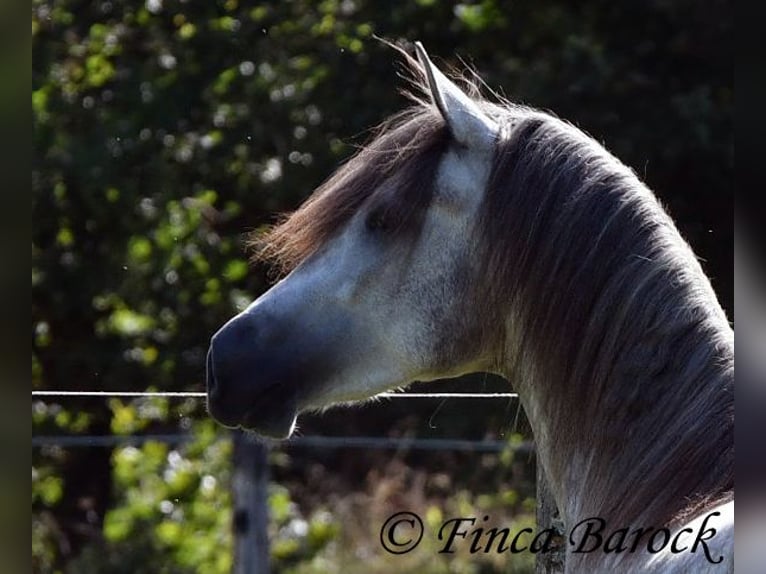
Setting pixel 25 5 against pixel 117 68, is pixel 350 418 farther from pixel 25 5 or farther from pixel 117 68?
pixel 25 5

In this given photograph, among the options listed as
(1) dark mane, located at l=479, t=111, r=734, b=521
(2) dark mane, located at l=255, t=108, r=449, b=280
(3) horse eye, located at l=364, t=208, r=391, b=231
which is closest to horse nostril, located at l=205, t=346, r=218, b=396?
(2) dark mane, located at l=255, t=108, r=449, b=280

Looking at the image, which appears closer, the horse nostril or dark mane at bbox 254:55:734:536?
dark mane at bbox 254:55:734:536

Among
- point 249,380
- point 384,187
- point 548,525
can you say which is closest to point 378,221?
point 384,187

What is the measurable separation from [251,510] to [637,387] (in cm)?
294

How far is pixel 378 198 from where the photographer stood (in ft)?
5.98

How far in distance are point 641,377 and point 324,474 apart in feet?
17.8

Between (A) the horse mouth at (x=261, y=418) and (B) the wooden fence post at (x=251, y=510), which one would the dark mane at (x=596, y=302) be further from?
(B) the wooden fence post at (x=251, y=510)

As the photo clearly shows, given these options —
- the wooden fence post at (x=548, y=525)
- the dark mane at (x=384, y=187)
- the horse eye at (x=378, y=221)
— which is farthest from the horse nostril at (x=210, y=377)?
the wooden fence post at (x=548, y=525)

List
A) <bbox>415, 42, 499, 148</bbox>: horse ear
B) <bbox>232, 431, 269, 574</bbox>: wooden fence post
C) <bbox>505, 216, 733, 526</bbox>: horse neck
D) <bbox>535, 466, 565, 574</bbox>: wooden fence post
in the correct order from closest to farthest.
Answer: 1. <bbox>505, 216, 733, 526</bbox>: horse neck
2. <bbox>415, 42, 499, 148</bbox>: horse ear
3. <bbox>535, 466, 565, 574</bbox>: wooden fence post
4. <bbox>232, 431, 269, 574</bbox>: wooden fence post

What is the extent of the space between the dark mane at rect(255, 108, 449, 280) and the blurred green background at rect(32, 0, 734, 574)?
4.05 meters

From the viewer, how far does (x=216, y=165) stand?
6117mm

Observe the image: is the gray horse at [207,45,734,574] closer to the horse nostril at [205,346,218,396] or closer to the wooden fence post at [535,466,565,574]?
the horse nostril at [205,346,218,396]

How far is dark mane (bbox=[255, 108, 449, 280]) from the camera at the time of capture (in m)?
1.80

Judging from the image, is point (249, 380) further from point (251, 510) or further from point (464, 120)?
point (251, 510)
